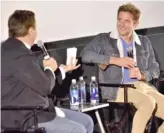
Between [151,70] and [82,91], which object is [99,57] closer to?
[82,91]

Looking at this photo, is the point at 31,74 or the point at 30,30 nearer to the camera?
the point at 31,74

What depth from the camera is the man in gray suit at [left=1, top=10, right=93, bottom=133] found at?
238 centimetres

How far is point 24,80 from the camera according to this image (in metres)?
2.38

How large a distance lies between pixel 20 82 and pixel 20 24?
14.7 inches

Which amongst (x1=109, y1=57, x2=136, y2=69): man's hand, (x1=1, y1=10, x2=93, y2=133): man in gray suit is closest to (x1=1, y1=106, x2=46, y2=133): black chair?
(x1=1, y1=10, x2=93, y2=133): man in gray suit

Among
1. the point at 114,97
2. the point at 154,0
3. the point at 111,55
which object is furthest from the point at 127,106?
the point at 154,0

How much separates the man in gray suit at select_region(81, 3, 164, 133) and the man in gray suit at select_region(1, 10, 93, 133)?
0.77m

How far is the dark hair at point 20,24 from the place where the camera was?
2.50 meters

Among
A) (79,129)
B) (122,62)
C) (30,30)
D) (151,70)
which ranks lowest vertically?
(79,129)

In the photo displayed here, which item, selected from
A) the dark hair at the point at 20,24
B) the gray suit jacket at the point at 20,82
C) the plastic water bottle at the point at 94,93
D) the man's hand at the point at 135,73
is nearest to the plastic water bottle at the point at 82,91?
the plastic water bottle at the point at 94,93

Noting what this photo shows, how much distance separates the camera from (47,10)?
326cm

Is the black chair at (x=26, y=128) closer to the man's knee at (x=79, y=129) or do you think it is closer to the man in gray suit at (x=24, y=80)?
the man in gray suit at (x=24, y=80)

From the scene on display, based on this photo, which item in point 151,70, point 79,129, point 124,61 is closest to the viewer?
point 79,129

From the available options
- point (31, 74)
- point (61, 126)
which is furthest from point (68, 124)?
point (31, 74)
